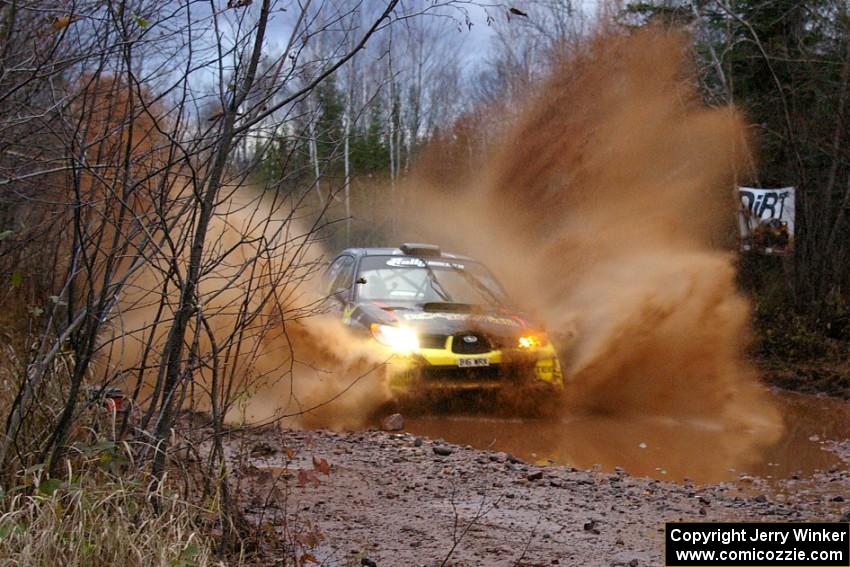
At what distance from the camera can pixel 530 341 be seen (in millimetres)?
9227

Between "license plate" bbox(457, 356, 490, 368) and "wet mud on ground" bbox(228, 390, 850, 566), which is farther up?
"license plate" bbox(457, 356, 490, 368)

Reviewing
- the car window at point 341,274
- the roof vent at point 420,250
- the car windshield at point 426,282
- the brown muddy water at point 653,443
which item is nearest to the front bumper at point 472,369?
the brown muddy water at point 653,443

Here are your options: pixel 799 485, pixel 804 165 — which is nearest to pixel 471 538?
pixel 799 485

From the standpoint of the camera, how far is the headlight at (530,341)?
9.15 meters

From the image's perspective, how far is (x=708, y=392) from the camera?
10.7 metres

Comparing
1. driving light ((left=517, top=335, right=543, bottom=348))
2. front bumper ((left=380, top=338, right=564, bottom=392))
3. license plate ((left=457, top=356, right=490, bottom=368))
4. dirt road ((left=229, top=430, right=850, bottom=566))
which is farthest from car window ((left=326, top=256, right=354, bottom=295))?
dirt road ((left=229, top=430, right=850, bottom=566))

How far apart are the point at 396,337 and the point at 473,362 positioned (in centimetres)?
77

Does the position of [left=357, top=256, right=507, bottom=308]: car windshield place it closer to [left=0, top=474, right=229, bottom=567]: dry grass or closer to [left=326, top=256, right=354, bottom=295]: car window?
[left=326, top=256, right=354, bottom=295]: car window

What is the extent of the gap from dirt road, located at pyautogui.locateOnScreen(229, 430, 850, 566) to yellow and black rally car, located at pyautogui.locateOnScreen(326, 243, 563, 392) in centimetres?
131

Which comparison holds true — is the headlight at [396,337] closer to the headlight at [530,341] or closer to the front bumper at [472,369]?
the front bumper at [472,369]

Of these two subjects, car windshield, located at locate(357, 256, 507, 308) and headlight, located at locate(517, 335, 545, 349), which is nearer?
headlight, located at locate(517, 335, 545, 349)

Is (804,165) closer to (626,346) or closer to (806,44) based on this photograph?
(806,44)

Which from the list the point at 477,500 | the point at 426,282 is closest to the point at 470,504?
the point at 477,500

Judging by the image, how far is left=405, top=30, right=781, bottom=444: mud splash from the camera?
34.3ft
